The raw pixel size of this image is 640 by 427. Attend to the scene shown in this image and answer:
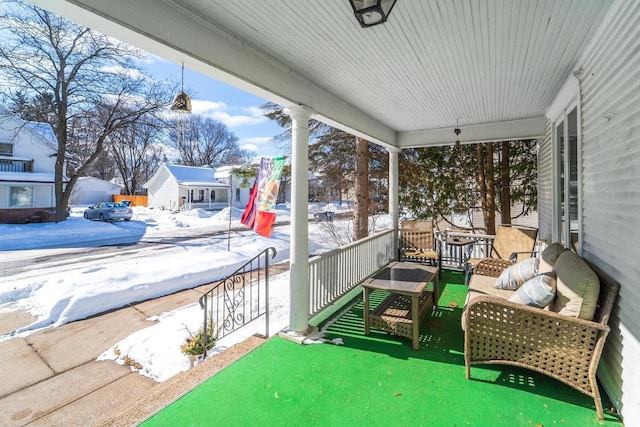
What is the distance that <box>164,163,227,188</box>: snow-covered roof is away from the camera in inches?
962

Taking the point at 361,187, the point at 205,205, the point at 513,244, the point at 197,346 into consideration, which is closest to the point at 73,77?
the point at 205,205

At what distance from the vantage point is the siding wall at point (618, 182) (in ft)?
6.54

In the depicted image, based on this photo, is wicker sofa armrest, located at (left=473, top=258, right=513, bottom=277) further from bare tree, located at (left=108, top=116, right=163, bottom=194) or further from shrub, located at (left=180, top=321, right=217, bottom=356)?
bare tree, located at (left=108, top=116, right=163, bottom=194)

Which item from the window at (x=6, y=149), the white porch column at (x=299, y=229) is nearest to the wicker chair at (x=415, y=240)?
the white porch column at (x=299, y=229)

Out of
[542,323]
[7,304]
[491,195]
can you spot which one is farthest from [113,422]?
[491,195]

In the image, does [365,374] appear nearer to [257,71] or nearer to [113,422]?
[113,422]

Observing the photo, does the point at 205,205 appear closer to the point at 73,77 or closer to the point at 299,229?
the point at 73,77

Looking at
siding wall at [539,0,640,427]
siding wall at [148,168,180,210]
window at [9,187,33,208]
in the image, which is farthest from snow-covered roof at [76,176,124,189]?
siding wall at [539,0,640,427]

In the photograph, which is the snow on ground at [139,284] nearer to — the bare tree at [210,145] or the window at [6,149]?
the window at [6,149]

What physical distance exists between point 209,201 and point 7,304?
20.1 meters

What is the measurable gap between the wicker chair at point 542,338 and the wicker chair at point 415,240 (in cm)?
357

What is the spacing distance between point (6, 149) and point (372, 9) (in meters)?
23.7

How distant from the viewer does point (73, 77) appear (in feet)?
49.5

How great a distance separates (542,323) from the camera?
241 cm
